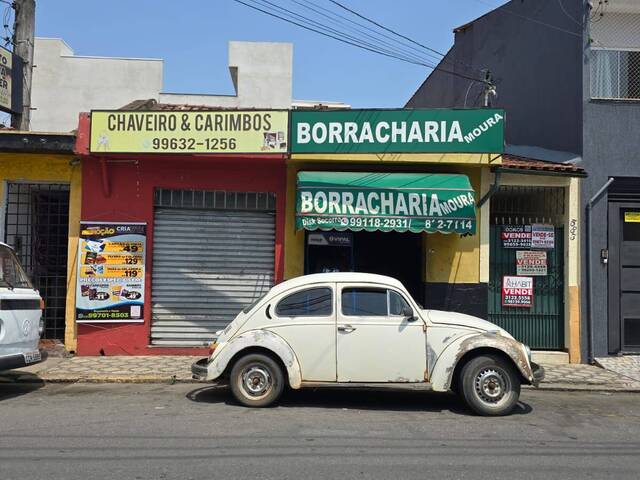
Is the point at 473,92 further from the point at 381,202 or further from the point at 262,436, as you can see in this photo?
the point at 262,436

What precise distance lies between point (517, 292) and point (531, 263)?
62cm

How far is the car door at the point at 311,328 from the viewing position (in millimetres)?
7228

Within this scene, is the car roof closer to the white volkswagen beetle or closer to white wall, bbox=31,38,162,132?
the white volkswagen beetle

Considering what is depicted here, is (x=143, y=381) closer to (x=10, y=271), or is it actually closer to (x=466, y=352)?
(x=10, y=271)

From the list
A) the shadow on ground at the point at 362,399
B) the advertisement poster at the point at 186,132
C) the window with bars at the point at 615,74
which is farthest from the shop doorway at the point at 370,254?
the window with bars at the point at 615,74

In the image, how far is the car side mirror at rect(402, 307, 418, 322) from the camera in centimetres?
723

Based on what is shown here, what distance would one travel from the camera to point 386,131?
34.9 feet

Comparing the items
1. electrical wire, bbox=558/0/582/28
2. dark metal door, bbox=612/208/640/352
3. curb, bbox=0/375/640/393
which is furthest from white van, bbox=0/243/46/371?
electrical wire, bbox=558/0/582/28

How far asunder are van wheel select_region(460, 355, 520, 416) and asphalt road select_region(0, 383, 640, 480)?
0.55ft

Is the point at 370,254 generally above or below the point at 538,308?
above

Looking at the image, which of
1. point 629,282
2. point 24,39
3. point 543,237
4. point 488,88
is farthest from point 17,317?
point 488,88

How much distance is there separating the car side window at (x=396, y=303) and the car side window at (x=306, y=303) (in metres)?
0.75

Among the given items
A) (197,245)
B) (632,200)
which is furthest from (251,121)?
(632,200)

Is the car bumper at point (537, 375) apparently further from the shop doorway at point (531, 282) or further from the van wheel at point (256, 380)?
the shop doorway at point (531, 282)
